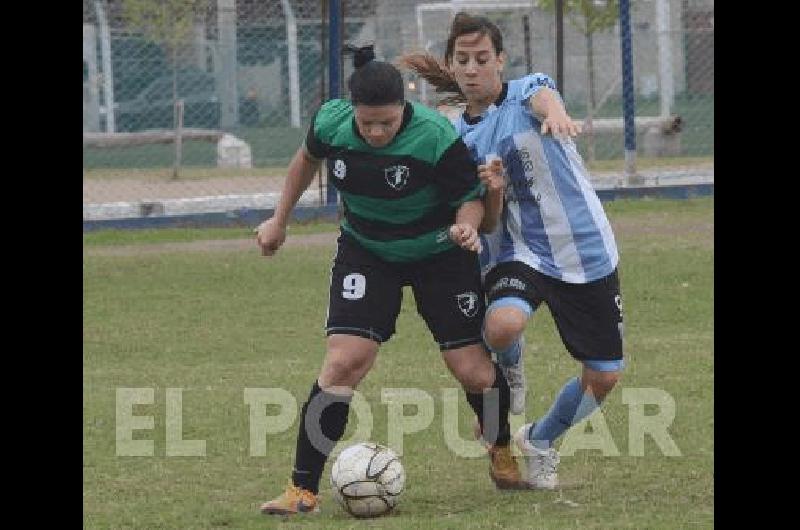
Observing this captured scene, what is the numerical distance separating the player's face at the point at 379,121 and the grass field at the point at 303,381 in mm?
1401

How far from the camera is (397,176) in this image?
737 centimetres

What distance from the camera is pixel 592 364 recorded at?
760 centimetres

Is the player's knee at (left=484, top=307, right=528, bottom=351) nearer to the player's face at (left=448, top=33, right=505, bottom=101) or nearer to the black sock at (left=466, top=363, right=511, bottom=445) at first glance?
the black sock at (left=466, top=363, right=511, bottom=445)

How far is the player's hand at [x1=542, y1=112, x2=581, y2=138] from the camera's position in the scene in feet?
23.7

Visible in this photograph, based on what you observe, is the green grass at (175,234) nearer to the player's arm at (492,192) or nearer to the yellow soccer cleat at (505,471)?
the yellow soccer cleat at (505,471)

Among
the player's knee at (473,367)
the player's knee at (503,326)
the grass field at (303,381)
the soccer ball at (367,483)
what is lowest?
the grass field at (303,381)

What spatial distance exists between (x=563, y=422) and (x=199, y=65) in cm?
1707

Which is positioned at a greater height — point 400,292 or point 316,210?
point 400,292

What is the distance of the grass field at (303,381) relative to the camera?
7.20 meters

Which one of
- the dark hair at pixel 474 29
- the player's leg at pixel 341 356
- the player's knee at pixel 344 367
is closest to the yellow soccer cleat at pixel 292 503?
the player's leg at pixel 341 356

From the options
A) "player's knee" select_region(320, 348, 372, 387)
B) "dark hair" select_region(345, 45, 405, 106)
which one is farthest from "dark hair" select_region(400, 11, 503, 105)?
"player's knee" select_region(320, 348, 372, 387)

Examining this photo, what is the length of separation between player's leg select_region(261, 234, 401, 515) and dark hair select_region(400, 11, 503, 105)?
78 cm
